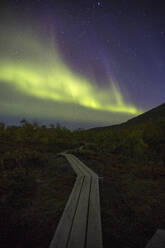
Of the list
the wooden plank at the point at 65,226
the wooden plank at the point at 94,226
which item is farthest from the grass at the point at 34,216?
the wooden plank at the point at 94,226

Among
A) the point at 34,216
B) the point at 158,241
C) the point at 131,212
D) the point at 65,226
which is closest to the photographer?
the point at 158,241

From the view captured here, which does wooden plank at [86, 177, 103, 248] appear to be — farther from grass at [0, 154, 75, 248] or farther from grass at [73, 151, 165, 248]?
grass at [0, 154, 75, 248]

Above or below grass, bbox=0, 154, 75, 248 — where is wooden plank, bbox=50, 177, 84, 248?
above

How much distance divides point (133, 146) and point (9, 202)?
14.5 m

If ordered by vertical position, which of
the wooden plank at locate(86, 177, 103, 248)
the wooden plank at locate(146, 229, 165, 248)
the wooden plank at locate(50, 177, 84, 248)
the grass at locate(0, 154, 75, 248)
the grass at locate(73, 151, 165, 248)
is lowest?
the grass at locate(73, 151, 165, 248)

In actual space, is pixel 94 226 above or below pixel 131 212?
above

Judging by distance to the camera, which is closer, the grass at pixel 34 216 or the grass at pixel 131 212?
the grass at pixel 34 216

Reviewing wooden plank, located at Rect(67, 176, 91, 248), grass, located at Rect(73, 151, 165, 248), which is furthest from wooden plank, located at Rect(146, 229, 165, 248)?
wooden plank, located at Rect(67, 176, 91, 248)

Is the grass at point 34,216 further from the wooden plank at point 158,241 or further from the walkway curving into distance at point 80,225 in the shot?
the wooden plank at point 158,241

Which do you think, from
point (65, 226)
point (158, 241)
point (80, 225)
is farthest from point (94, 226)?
point (158, 241)

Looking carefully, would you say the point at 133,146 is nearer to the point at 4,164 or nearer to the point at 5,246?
the point at 4,164

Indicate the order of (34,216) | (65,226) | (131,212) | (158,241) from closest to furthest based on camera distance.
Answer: (158,241)
(65,226)
(34,216)
(131,212)

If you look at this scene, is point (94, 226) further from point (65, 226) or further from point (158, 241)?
point (158, 241)

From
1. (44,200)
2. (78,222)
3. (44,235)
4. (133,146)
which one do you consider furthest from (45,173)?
(133,146)
